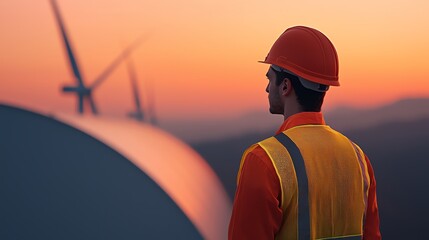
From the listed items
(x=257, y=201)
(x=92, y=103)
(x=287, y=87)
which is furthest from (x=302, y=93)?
(x=92, y=103)

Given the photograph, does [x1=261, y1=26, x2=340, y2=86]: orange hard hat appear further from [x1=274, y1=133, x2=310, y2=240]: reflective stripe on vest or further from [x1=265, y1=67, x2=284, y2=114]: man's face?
[x1=274, y1=133, x2=310, y2=240]: reflective stripe on vest

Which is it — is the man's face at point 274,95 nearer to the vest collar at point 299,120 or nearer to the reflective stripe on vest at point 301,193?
the vest collar at point 299,120

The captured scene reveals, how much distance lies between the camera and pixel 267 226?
209 cm

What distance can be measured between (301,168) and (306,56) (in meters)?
0.45

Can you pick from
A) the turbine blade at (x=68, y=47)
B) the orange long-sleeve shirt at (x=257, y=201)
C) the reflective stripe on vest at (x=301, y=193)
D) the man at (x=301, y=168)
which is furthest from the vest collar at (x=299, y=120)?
the turbine blade at (x=68, y=47)

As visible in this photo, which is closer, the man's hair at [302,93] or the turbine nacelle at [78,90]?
the man's hair at [302,93]

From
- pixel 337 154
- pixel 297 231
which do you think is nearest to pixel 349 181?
pixel 337 154

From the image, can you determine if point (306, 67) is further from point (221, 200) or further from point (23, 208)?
point (221, 200)

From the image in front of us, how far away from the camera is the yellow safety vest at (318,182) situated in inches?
84.8

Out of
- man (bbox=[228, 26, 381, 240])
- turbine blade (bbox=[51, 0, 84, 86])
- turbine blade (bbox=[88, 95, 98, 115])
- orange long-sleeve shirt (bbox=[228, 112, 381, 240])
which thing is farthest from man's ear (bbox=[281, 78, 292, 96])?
turbine blade (bbox=[88, 95, 98, 115])

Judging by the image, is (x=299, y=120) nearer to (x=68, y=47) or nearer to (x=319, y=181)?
(x=319, y=181)

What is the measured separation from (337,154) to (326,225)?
Result: 283mm

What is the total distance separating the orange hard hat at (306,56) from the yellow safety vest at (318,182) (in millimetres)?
206

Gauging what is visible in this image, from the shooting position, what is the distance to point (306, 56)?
2.33 m
